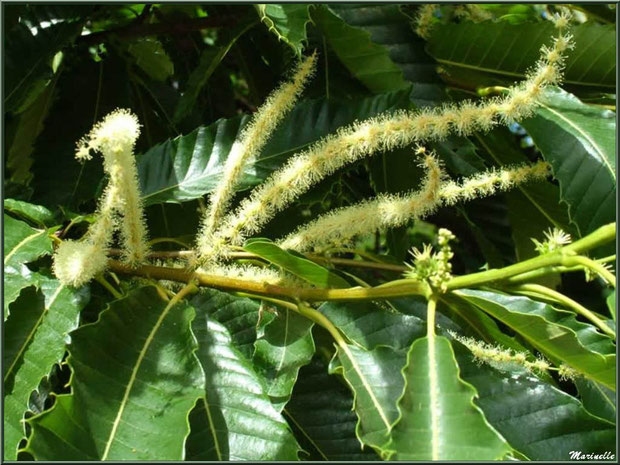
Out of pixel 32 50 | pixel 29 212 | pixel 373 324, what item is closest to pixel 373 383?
pixel 373 324

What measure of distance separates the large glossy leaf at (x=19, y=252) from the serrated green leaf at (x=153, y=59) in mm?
1050

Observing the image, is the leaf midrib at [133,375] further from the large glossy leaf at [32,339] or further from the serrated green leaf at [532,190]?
the serrated green leaf at [532,190]

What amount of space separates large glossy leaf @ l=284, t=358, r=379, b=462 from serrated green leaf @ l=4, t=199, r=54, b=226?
592 mm

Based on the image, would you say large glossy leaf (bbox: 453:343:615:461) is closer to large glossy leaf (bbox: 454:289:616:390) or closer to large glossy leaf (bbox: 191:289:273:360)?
large glossy leaf (bbox: 454:289:616:390)

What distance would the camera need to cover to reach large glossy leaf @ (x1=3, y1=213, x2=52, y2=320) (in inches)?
47.8

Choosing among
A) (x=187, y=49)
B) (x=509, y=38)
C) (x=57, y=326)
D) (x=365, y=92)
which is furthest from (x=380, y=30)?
(x=57, y=326)

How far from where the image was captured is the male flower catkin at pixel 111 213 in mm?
1125

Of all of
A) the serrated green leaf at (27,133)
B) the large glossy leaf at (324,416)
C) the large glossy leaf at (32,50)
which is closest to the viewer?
the large glossy leaf at (324,416)

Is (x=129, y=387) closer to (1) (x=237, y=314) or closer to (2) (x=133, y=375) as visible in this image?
(2) (x=133, y=375)

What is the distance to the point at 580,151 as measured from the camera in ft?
4.62

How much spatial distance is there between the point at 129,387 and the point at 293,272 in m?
0.33

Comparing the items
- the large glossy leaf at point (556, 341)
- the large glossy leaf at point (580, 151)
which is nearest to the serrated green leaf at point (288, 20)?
the large glossy leaf at point (580, 151)

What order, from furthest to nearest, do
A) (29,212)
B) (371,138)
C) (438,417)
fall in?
(29,212) → (371,138) → (438,417)

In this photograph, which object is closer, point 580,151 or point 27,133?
point 580,151
